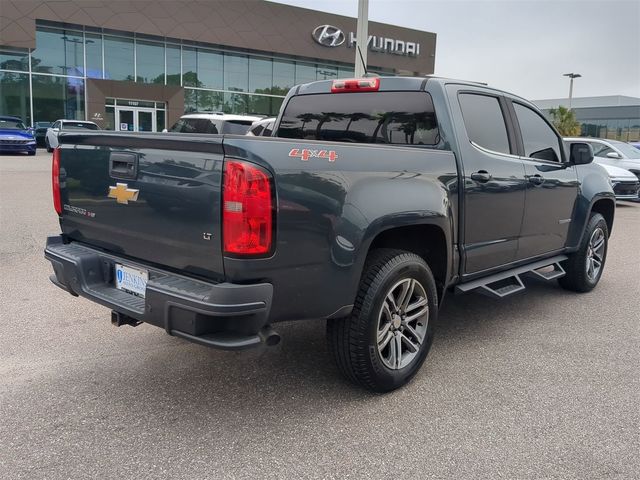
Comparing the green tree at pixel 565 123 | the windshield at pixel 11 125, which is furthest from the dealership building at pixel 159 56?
the green tree at pixel 565 123

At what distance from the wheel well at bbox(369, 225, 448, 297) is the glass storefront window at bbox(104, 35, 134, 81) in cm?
2991

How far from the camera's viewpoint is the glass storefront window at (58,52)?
2869cm

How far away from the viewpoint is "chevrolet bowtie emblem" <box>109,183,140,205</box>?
10.2 feet

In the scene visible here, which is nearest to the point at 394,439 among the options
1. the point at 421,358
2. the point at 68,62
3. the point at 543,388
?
the point at 421,358

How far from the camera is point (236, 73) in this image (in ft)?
109

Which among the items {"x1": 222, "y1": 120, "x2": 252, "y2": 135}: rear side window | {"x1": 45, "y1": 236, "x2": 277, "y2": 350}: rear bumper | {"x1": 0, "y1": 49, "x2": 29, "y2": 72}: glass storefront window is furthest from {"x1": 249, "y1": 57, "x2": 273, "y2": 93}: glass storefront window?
{"x1": 45, "y1": 236, "x2": 277, "y2": 350}: rear bumper

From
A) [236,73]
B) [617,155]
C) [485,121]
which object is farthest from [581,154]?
[236,73]

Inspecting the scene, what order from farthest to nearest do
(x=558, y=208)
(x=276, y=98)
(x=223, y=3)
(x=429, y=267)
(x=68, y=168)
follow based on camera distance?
(x=276, y=98) → (x=223, y=3) → (x=558, y=208) → (x=429, y=267) → (x=68, y=168)

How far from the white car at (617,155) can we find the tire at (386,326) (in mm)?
12537

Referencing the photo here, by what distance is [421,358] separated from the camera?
A: 3.71 m

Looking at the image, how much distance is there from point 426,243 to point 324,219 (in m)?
1.19

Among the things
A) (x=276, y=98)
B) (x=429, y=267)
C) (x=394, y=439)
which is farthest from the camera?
(x=276, y=98)

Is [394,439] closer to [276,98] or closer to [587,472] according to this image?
[587,472]

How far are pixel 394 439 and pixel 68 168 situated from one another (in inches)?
101
